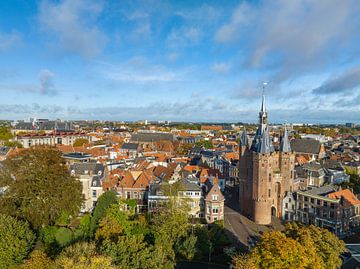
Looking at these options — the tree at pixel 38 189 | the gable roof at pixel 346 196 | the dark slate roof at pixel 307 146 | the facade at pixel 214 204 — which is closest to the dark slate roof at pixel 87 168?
the tree at pixel 38 189

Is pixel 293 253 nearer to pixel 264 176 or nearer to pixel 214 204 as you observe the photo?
pixel 214 204

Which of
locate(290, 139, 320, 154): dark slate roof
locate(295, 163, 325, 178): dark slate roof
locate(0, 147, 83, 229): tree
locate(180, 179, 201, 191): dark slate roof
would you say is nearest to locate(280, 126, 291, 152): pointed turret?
locate(295, 163, 325, 178): dark slate roof

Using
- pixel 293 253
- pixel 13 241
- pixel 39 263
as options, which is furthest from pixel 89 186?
pixel 293 253

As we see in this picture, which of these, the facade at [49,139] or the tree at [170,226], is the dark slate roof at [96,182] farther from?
the facade at [49,139]

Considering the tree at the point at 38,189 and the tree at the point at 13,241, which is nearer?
the tree at the point at 13,241

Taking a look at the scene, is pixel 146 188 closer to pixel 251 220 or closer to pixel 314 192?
pixel 251 220

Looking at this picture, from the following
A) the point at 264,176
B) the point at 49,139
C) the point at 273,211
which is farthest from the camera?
the point at 49,139

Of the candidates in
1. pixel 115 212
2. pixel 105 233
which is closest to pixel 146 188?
pixel 115 212
